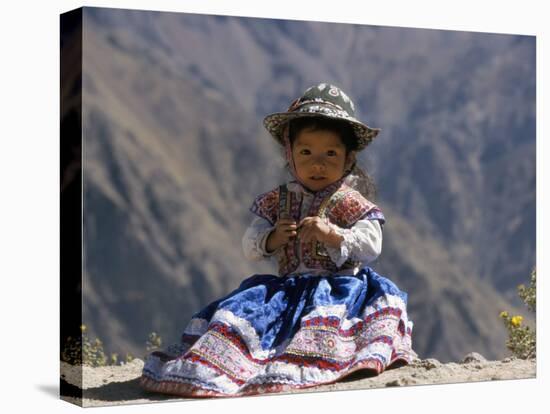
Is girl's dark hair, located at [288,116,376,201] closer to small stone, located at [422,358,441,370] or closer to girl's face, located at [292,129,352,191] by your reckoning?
girl's face, located at [292,129,352,191]

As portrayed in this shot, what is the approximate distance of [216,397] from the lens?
792 cm

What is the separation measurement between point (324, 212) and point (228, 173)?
148 feet

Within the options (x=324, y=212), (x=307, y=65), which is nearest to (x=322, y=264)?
(x=324, y=212)

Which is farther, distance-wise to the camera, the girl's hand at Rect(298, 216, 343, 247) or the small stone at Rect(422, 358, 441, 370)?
the small stone at Rect(422, 358, 441, 370)

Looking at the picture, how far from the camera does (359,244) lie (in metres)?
8.35

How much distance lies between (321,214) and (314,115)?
58 cm

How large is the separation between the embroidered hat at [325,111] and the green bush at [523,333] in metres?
1.77

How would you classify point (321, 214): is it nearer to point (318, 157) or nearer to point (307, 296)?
point (318, 157)

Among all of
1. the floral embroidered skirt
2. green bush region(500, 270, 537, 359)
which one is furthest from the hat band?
green bush region(500, 270, 537, 359)

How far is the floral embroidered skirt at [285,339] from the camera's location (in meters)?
7.96

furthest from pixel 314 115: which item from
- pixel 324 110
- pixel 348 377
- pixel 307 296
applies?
pixel 348 377

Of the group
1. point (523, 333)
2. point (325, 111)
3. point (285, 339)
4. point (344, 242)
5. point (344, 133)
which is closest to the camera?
point (285, 339)

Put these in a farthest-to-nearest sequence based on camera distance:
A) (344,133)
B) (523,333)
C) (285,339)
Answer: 1. (523,333)
2. (344,133)
3. (285,339)

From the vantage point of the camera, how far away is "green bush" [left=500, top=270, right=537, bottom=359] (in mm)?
9492
